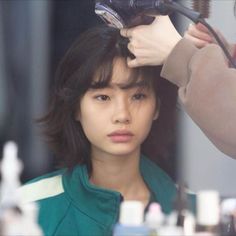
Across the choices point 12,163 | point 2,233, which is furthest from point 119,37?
point 2,233

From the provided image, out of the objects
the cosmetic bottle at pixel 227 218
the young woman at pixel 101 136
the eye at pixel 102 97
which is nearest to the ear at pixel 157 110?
the young woman at pixel 101 136

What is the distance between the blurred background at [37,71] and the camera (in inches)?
47.3

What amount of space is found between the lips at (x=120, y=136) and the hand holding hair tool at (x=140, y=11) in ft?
0.67

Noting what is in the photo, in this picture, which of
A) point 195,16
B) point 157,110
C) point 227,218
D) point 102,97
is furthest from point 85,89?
point 227,218

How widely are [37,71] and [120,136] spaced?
23cm

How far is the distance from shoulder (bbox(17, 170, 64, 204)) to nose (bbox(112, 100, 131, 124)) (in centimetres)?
18

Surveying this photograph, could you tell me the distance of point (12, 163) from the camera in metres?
1.18

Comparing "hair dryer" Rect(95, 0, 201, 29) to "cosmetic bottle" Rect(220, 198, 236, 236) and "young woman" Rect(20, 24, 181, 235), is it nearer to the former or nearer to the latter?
"young woman" Rect(20, 24, 181, 235)

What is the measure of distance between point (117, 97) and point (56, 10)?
23 cm

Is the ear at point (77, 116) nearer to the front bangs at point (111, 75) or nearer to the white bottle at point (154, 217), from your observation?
the front bangs at point (111, 75)

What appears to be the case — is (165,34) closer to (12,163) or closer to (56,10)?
(56,10)

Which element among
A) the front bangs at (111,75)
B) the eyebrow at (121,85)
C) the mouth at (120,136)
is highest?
the front bangs at (111,75)

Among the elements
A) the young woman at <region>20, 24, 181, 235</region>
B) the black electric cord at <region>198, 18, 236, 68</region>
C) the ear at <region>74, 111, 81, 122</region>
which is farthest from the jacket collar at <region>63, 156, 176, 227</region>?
the black electric cord at <region>198, 18, 236, 68</region>

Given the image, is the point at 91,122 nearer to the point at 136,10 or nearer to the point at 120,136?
the point at 120,136
